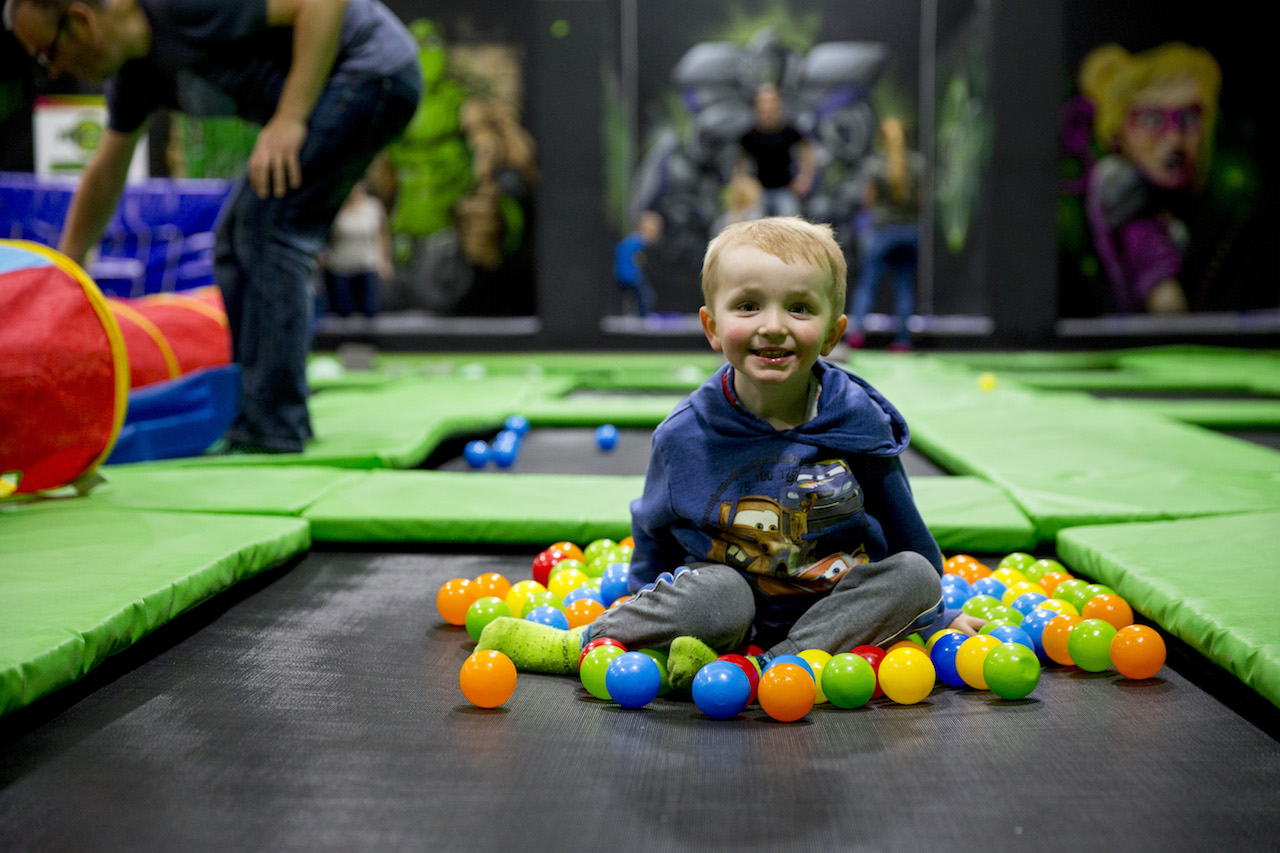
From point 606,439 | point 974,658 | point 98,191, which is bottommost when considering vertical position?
point 606,439

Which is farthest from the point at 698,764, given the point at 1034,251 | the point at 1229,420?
the point at 1034,251

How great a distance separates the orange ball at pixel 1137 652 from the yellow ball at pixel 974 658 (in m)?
0.16

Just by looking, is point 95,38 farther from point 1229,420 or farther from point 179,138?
point 179,138

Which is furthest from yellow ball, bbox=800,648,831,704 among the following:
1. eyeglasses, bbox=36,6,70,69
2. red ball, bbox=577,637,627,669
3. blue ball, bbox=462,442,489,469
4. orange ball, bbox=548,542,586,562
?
eyeglasses, bbox=36,6,70,69

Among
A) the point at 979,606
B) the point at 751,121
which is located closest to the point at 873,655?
the point at 979,606

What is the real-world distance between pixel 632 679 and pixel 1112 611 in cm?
73

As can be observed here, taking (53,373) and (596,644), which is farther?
(53,373)

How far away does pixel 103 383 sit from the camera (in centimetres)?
227

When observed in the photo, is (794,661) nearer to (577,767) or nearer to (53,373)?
(577,767)

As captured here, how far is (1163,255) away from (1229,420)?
4775mm

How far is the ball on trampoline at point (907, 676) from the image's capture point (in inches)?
50.9

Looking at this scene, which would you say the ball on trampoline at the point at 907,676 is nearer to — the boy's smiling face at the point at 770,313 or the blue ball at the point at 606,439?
the boy's smiling face at the point at 770,313

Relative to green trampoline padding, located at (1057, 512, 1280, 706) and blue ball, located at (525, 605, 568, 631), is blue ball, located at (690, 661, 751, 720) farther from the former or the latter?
green trampoline padding, located at (1057, 512, 1280, 706)

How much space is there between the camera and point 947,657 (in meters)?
1.38
